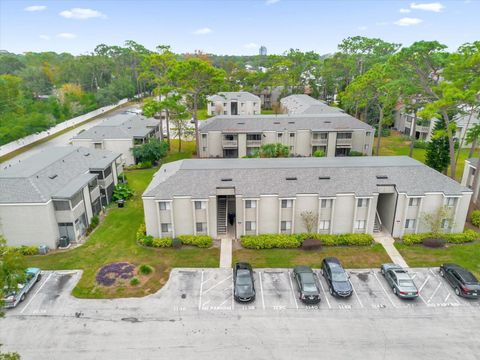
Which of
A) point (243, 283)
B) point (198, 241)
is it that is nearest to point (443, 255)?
point (243, 283)

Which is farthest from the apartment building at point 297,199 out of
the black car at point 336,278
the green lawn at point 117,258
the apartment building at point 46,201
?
the apartment building at point 46,201

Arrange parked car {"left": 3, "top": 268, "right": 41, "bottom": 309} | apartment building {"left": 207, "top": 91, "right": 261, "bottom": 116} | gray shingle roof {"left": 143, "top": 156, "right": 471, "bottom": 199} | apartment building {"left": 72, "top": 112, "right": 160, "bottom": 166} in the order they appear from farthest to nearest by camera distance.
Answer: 1. apartment building {"left": 207, "top": 91, "right": 261, "bottom": 116}
2. apartment building {"left": 72, "top": 112, "right": 160, "bottom": 166}
3. gray shingle roof {"left": 143, "top": 156, "right": 471, "bottom": 199}
4. parked car {"left": 3, "top": 268, "right": 41, "bottom": 309}

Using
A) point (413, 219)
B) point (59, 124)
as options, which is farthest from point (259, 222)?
point (59, 124)

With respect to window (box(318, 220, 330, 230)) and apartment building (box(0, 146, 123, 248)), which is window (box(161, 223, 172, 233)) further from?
window (box(318, 220, 330, 230))

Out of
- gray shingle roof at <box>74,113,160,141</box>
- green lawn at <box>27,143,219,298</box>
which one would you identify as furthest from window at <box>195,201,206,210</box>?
gray shingle roof at <box>74,113,160,141</box>

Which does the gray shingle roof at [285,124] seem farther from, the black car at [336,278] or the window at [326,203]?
the black car at [336,278]

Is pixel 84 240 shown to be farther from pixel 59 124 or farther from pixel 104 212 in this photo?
pixel 59 124

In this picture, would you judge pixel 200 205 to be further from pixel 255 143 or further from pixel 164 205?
pixel 255 143
